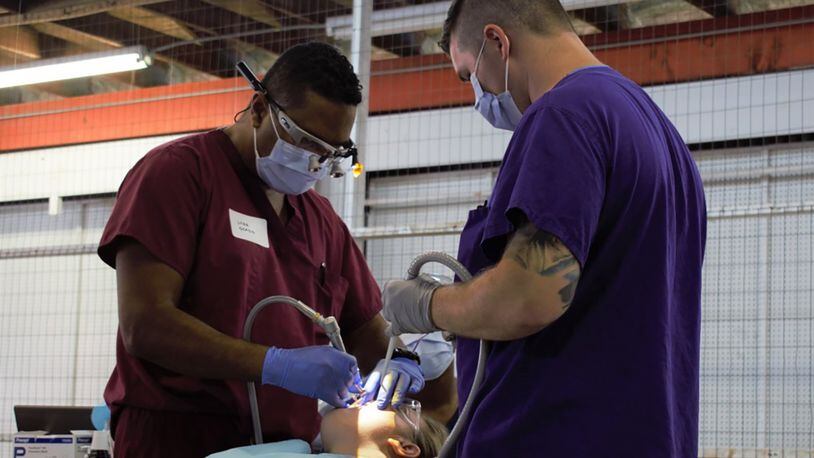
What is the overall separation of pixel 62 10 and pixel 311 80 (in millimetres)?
5150

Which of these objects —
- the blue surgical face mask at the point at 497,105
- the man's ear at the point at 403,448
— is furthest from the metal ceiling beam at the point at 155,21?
the blue surgical face mask at the point at 497,105

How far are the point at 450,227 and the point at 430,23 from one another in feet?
5.46

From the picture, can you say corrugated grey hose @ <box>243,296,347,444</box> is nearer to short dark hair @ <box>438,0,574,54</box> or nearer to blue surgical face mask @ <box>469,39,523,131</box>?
blue surgical face mask @ <box>469,39,523,131</box>

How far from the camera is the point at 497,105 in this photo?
6.40 feet

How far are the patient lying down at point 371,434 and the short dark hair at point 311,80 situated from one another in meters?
0.79

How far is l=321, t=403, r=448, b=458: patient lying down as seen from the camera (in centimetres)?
247

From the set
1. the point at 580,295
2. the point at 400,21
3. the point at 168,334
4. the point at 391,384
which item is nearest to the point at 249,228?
the point at 168,334

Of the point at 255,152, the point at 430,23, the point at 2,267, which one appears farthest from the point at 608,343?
the point at 2,267

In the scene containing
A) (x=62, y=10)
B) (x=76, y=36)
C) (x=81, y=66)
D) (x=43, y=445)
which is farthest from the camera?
(x=76, y=36)

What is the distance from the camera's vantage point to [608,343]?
156 cm

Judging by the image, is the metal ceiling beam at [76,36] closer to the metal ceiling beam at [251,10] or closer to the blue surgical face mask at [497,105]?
the metal ceiling beam at [251,10]

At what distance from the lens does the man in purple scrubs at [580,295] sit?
1.51 meters

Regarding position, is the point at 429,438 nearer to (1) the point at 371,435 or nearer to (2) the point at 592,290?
(1) the point at 371,435

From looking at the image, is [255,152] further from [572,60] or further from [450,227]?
[450,227]
